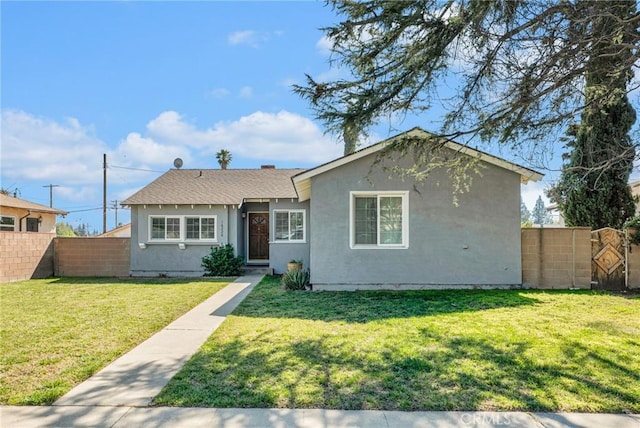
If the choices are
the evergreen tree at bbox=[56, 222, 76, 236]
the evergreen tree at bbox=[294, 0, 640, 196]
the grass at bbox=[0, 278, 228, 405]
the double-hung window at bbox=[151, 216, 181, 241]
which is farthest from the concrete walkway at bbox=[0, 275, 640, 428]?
the evergreen tree at bbox=[56, 222, 76, 236]

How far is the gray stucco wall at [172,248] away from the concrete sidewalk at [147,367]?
8.15 metres

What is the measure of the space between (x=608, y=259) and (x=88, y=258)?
1975 centimetres

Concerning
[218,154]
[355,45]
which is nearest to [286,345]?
[355,45]

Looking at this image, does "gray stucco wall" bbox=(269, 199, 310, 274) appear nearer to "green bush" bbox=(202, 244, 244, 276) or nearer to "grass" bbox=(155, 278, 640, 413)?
"green bush" bbox=(202, 244, 244, 276)

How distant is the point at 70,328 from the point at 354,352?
5.53 m

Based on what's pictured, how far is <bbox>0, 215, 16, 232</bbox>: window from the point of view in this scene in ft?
65.5

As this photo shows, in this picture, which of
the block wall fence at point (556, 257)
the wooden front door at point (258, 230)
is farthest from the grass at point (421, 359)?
the wooden front door at point (258, 230)

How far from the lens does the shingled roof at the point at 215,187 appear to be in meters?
16.2

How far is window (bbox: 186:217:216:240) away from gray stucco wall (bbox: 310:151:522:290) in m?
6.96

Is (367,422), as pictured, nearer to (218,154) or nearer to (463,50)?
(463,50)

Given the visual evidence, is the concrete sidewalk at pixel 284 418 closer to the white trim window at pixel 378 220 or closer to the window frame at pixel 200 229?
the white trim window at pixel 378 220

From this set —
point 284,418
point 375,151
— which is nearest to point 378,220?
point 375,151

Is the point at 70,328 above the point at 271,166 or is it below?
below

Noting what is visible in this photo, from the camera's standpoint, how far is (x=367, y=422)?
11.4 ft
